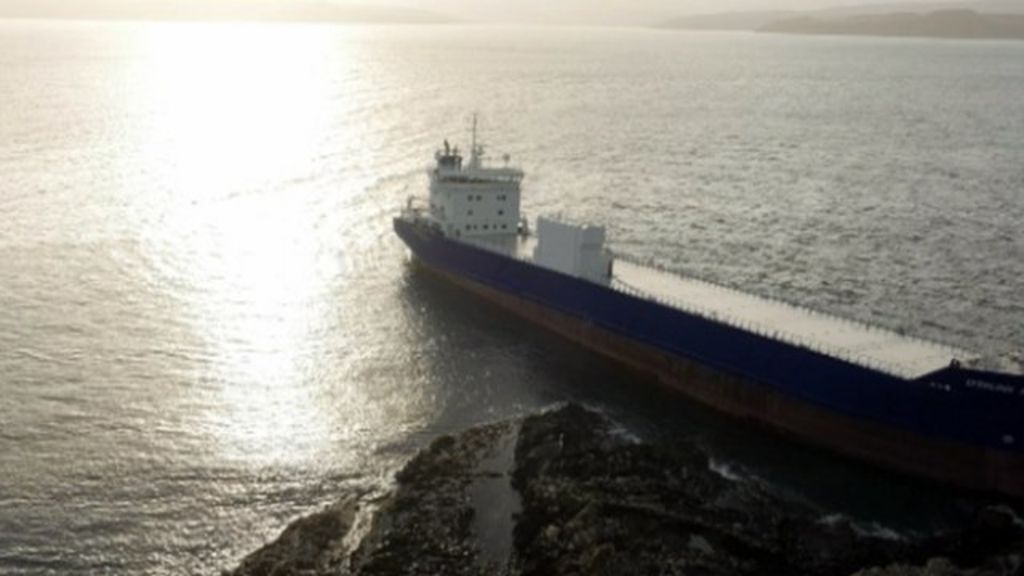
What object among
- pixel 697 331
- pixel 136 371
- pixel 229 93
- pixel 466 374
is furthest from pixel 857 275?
pixel 229 93

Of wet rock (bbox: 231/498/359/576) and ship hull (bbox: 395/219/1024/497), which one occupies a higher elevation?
ship hull (bbox: 395/219/1024/497)

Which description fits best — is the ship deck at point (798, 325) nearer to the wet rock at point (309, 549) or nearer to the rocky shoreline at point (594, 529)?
the rocky shoreline at point (594, 529)

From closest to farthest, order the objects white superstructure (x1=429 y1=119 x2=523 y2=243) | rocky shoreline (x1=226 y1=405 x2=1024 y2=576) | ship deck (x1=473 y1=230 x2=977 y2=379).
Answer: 1. rocky shoreline (x1=226 y1=405 x2=1024 y2=576)
2. ship deck (x1=473 y1=230 x2=977 y2=379)
3. white superstructure (x1=429 y1=119 x2=523 y2=243)

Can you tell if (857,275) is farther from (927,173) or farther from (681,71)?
(681,71)

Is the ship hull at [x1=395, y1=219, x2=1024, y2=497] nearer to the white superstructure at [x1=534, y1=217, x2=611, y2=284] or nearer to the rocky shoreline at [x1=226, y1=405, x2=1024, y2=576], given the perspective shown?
the white superstructure at [x1=534, y1=217, x2=611, y2=284]

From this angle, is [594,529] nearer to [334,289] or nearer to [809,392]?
[809,392]

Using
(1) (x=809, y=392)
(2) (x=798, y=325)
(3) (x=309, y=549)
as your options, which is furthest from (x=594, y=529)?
(2) (x=798, y=325)

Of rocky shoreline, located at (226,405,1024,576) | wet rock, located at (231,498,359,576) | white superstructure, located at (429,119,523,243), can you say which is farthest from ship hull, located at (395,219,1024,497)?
wet rock, located at (231,498,359,576)
